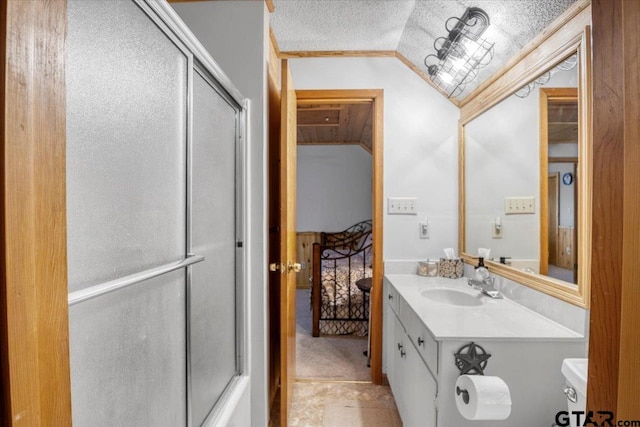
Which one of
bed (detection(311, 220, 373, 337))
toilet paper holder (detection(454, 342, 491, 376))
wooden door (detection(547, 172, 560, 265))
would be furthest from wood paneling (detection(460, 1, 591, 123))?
bed (detection(311, 220, 373, 337))

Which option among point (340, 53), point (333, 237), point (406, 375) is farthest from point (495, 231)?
point (333, 237)

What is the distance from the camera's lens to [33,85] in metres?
0.37

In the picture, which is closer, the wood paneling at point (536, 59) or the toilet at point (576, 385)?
the toilet at point (576, 385)

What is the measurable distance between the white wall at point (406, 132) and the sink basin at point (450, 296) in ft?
1.32

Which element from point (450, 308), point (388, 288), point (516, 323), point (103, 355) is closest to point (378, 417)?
point (388, 288)

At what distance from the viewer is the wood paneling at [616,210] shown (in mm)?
447

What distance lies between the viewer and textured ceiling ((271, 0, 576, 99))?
4.56 feet

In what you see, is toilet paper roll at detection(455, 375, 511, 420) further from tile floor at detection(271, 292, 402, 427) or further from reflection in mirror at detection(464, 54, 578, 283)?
tile floor at detection(271, 292, 402, 427)

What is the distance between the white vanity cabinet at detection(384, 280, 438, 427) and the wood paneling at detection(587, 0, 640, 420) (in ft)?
2.70

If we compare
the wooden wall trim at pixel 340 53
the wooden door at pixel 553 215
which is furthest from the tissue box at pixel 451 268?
the wooden wall trim at pixel 340 53

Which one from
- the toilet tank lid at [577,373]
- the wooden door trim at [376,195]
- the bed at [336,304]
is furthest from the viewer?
Result: the bed at [336,304]

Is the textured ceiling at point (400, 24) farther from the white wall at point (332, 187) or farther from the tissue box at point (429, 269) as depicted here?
the white wall at point (332, 187)

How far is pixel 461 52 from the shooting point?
1.74m

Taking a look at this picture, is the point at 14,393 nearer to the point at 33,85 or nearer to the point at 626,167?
the point at 33,85
